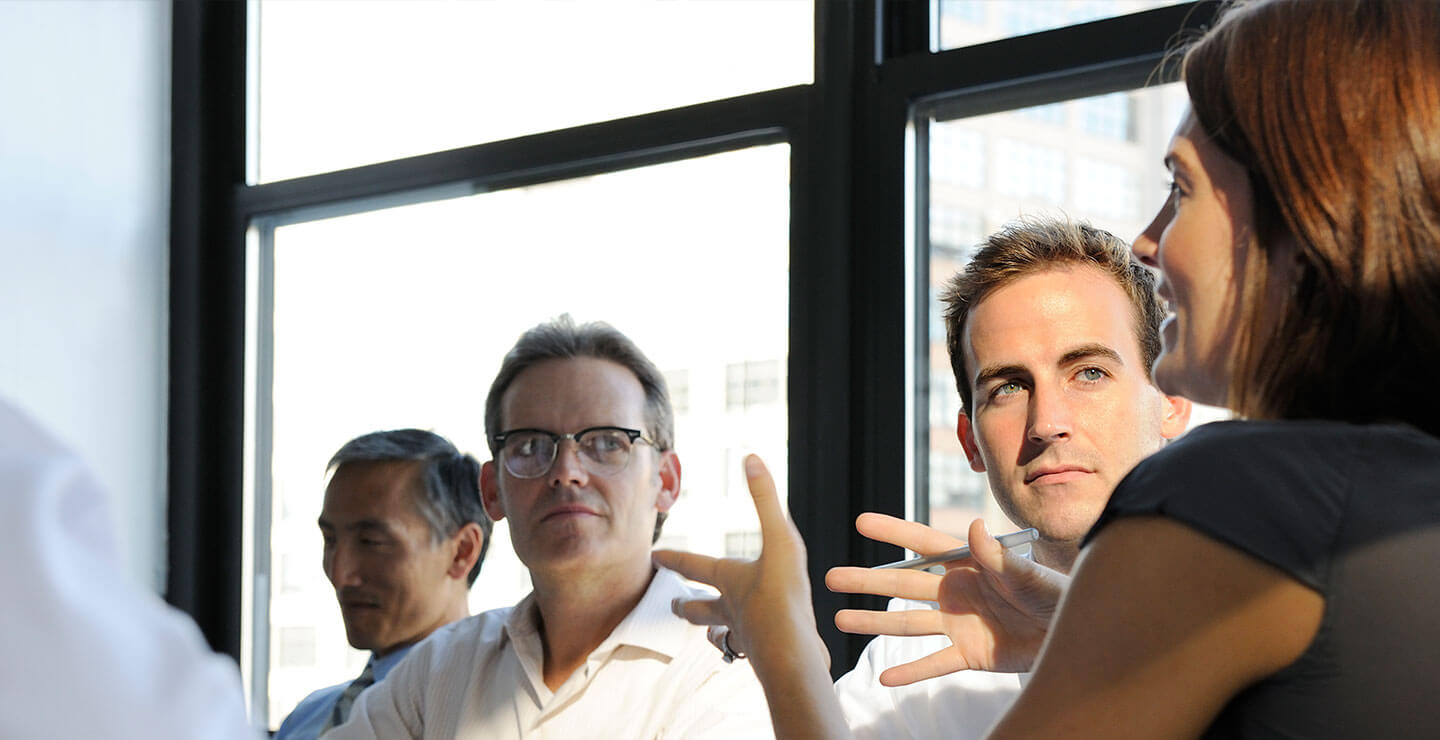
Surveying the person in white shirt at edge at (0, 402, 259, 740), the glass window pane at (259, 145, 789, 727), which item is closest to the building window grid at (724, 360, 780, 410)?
the glass window pane at (259, 145, 789, 727)

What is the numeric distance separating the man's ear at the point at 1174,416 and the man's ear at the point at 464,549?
157 centimetres

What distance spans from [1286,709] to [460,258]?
105 inches

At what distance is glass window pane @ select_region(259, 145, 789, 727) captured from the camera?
2779 millimetres

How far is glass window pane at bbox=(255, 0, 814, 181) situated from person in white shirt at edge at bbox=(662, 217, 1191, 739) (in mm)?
1028

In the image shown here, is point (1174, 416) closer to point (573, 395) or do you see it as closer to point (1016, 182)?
point (1016, 182)

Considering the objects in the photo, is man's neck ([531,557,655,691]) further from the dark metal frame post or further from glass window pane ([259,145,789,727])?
the dark metal frame post

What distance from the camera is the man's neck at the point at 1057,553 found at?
5.70 ft

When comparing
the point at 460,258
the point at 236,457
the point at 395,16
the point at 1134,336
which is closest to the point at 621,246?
the point at 460,258

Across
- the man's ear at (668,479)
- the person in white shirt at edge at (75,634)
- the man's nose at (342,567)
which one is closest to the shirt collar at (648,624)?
the man's ear at (668,479)

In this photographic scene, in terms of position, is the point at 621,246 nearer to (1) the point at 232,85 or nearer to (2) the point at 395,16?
(2) the point at 395,16

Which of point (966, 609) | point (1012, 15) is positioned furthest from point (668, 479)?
point (966, 609)

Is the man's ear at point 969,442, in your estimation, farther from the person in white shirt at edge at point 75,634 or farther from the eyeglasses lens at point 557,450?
the person in white shirt at edge at point 75,634

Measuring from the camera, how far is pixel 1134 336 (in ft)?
5.88

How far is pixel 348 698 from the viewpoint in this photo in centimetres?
272
